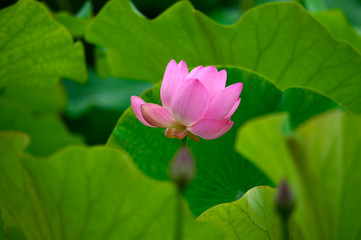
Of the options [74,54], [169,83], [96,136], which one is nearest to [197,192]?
[169,83]

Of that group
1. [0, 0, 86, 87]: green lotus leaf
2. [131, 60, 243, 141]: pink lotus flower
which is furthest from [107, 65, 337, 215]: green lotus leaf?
[0, 0, 86, 87]: green lotus leaf

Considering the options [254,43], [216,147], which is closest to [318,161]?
[216,147]

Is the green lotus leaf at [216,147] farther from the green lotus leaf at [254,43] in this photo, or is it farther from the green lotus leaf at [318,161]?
the green lotus leaf at [318,161]

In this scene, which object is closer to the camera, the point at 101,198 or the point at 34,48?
the point at 101,198

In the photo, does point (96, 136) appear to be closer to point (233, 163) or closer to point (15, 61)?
point (15, 61)

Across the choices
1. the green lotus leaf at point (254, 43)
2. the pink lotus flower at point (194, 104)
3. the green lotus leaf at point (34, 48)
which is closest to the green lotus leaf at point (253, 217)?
the pink lotus flower at point (194, 104)

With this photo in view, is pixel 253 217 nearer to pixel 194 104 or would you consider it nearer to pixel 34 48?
pixel 194 104

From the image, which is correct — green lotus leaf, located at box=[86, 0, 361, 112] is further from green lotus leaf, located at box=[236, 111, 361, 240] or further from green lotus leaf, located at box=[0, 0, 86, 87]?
green lotus leaf, located at box=[236, 111, 361, 240]

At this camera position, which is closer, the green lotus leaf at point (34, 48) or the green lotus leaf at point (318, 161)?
the green lotus leaf at point (318, 161)

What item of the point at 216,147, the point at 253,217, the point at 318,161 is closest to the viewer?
the point at 318,161
